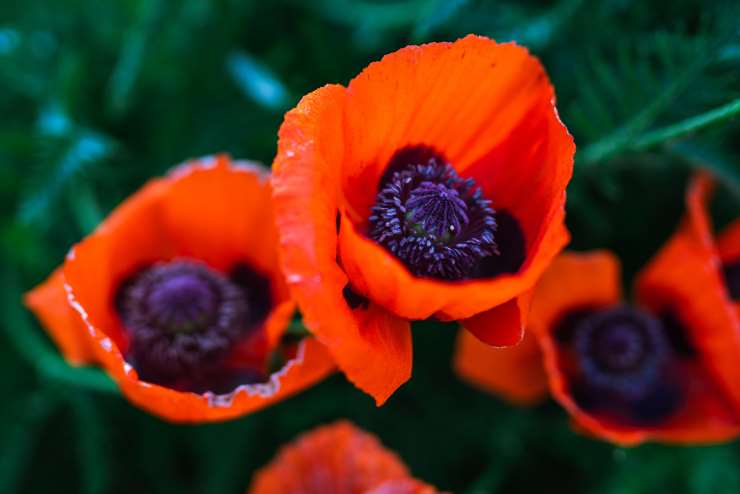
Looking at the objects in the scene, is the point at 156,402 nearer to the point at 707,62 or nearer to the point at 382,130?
the point at 382,130

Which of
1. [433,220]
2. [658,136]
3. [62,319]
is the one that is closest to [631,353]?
[658,136]

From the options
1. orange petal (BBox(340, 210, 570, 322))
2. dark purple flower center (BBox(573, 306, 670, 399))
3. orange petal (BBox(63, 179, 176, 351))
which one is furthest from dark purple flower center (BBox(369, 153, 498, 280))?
dark purple flower center (BBox(573, 306, 670, 399))

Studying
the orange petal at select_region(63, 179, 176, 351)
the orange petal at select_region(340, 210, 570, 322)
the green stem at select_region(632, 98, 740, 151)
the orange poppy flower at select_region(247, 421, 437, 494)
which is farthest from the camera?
the orange poppy flower at select_region(247, 421, 437, 494)

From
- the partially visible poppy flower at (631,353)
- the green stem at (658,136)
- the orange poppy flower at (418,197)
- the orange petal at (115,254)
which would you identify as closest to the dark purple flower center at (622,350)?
the partially visible poppy flower at (631,353)

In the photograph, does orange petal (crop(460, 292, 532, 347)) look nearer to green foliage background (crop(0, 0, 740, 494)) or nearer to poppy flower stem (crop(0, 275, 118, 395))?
green foliage background (crop(0, 0, 740, 494))

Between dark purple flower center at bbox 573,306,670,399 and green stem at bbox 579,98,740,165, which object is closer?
green stem at bbox 579,98,740,165

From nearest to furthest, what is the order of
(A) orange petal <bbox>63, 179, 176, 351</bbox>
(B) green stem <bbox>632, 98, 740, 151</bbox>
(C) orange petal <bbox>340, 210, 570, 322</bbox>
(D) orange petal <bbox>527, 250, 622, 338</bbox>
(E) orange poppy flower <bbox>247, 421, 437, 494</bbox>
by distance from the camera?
1. (C) orange petal <bbox>340, 210, 570, 322</bbox>
2. (B) green stem <bbox>632, 98, 740, 151</bbox>
3. (A) orange petal <bbox>63, 179, 176, 351</bbox>
4. (E) orange poppy flower <bbox>247, 421, 437, 494</bbox>
5. (D) orange petal <bbox>527, 250, 622, 338</bbox>

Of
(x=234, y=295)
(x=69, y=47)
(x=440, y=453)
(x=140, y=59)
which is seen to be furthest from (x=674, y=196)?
(x=69, y=47)
